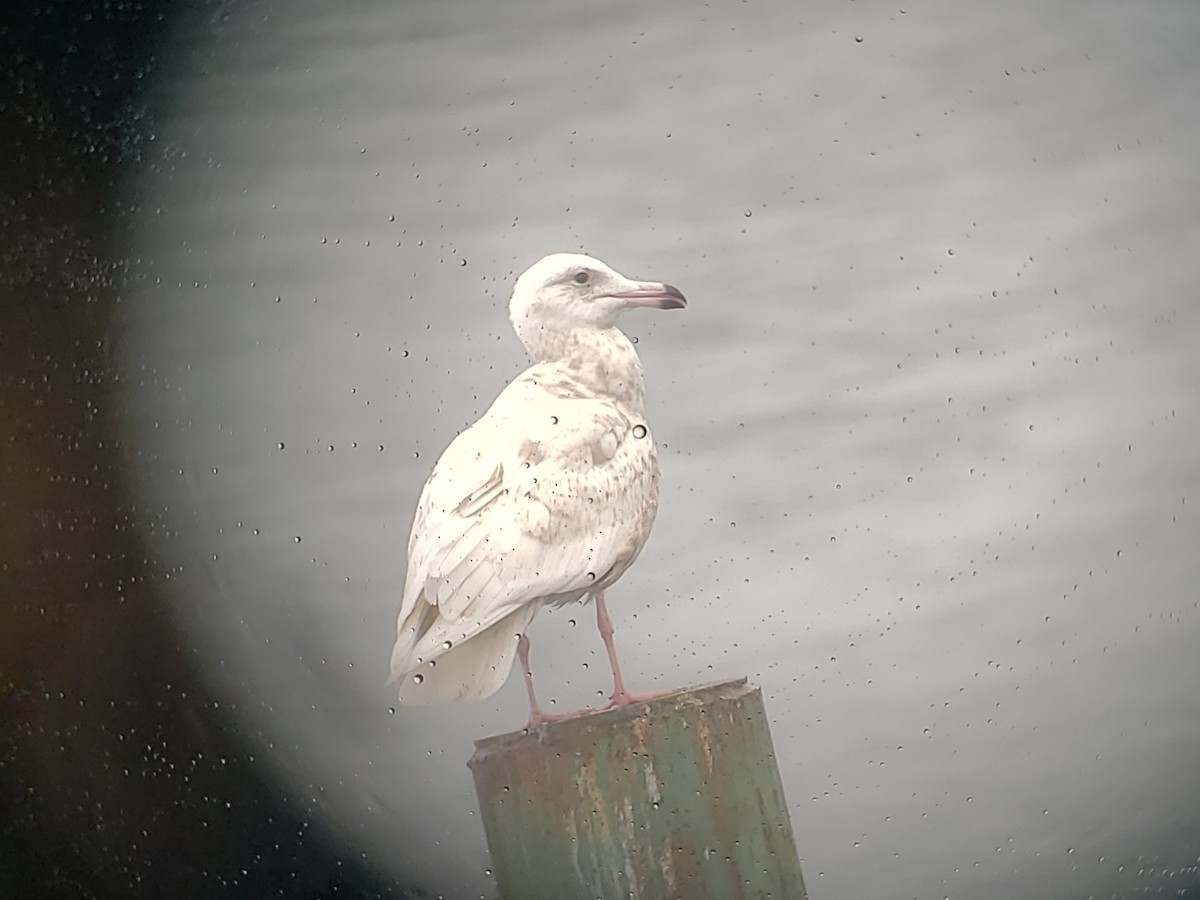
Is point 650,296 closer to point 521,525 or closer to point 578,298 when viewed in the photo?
point 578,298

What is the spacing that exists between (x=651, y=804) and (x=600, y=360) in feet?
1.02

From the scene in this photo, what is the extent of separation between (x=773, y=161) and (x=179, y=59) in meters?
0.52

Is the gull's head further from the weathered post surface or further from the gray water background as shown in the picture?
the weathered post surface

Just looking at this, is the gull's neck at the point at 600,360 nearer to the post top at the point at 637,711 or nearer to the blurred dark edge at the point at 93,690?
the post top at the point at 637,711

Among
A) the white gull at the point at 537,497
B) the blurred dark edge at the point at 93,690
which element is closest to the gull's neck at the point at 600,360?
the white gull at the point at 537,497

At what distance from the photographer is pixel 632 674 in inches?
39.2

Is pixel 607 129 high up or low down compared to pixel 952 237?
up

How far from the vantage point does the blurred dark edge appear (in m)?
1.07

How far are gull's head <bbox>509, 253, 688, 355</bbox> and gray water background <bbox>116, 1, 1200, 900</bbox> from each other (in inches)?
2.8

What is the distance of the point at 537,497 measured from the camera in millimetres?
883

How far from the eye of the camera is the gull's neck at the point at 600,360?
919 millimetres

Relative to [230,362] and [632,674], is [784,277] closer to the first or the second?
[632,674]

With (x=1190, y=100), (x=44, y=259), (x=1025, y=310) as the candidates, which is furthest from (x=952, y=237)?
(x=44, y=259)

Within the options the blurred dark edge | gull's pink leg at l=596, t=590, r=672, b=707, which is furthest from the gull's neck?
the blurred dark edge
